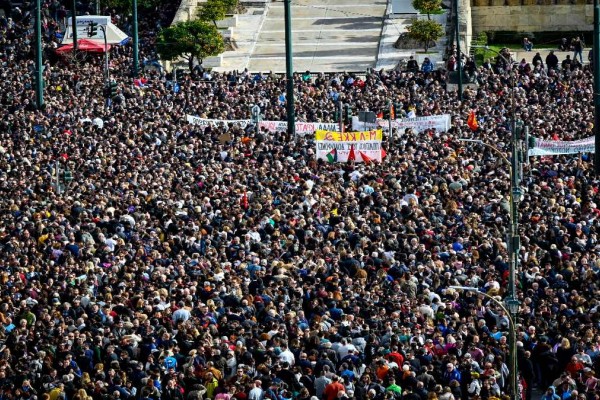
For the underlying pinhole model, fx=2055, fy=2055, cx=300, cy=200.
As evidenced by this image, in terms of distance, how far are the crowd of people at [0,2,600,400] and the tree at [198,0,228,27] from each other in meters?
12.5

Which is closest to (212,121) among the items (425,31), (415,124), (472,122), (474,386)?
(415,124)

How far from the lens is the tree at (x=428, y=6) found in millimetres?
72500

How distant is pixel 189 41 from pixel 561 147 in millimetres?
21333

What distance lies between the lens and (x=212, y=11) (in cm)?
7362

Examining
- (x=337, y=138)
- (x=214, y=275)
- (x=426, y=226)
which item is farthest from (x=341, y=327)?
(x=337, y=138)

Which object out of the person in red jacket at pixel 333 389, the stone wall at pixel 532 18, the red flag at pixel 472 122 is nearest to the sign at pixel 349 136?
the red flag at pixel 472 122

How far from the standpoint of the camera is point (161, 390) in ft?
109

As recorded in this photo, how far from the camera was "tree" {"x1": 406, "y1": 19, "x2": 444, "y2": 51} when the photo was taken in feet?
232

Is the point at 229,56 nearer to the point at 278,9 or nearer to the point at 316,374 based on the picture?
the point at 278,9

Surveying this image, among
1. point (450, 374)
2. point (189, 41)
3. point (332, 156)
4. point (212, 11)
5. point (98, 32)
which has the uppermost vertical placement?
point (212, 11)

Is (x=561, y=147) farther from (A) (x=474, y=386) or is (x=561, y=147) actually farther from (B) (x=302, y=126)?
(A) (x=474, y=386)

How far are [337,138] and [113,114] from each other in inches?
358

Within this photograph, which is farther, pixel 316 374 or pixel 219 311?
pixel 219 311

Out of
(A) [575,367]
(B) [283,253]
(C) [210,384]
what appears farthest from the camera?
(B) [283,253]
